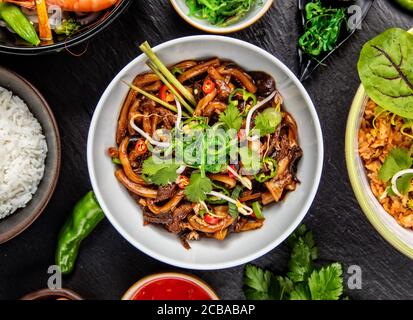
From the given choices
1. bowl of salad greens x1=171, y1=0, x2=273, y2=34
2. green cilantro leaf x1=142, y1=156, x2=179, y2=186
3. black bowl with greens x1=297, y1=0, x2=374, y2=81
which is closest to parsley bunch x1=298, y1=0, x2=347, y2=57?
black bowl with greens x1=297, y1=0, x2=374, y2=81

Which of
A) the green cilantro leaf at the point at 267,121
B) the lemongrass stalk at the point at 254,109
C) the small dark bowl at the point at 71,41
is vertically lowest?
the green cilantro leaf at the point at 267,121

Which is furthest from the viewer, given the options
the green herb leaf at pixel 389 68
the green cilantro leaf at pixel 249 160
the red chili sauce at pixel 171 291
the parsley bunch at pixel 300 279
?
the red chili sauce at pixel 171 291

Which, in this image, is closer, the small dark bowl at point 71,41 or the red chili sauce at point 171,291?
the small dark bowl at point 71,41

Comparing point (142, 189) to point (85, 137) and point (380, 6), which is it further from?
point (380, 6)

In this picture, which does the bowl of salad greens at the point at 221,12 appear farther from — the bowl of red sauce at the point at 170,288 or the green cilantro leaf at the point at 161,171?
the bowl of red sauce at the point at 170,288

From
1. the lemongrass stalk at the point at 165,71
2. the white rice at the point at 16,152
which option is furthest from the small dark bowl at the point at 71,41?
the white rice at the point at 16,152

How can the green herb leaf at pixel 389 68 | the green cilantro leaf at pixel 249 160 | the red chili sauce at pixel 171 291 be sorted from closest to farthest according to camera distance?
the green herb leaf at pixel 389 68 → the green cilantro leaf at pixel 249 160 → the red chili sauce at pixel 171 291

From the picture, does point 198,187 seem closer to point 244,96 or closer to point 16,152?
point 244,96

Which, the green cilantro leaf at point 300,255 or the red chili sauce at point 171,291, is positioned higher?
the red chili sauce at point 171,291
